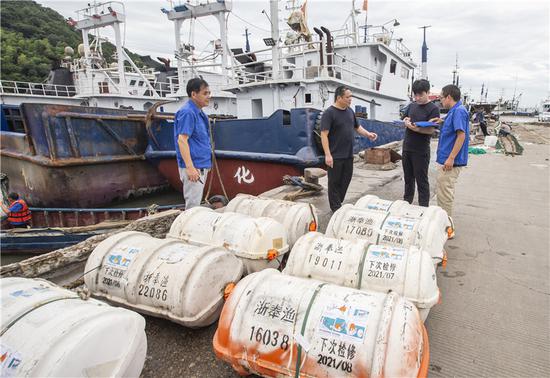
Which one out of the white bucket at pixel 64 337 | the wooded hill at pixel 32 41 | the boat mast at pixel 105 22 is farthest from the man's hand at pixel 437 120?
the wooded hill at pixel 32 41

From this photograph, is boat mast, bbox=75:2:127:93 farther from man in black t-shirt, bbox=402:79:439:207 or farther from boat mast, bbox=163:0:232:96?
man in black t-shirt, bbox=402:79:439:207

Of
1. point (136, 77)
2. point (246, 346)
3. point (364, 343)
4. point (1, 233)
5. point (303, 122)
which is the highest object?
point (136, 77)

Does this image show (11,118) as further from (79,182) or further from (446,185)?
(446,185)

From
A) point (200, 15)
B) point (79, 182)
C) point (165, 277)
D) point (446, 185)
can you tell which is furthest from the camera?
point (200, 15)

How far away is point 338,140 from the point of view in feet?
13.0

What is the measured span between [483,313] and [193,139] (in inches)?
122

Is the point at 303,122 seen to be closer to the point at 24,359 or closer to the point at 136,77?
the point at 24,359

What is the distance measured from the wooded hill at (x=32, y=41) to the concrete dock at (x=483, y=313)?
30.3 metres

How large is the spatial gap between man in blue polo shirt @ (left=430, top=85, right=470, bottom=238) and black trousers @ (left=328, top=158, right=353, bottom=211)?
106 cm

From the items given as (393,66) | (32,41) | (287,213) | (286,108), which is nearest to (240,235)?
(287,213)

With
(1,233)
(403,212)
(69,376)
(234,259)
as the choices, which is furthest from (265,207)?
(1,233)

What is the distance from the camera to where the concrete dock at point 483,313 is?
1829 mm

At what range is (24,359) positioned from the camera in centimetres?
123

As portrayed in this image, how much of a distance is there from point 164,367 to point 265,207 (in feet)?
5.22
